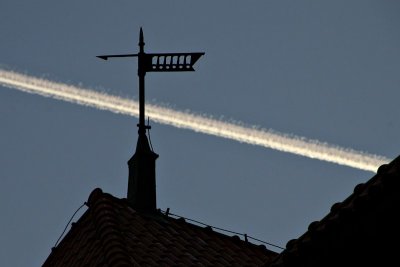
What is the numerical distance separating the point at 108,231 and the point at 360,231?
5.99 meters

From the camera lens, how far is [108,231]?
18.0 metres

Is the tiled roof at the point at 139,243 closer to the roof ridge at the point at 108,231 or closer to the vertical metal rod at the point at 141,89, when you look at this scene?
the roof ridge at the point at 108,231

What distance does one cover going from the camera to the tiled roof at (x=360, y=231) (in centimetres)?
1266

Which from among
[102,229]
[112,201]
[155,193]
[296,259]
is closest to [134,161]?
[155,193]

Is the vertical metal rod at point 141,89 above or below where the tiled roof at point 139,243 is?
above

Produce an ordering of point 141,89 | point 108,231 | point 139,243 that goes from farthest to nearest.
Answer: point 141,89
point 139,243
point 108,231

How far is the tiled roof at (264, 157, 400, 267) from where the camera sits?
41.5 ft

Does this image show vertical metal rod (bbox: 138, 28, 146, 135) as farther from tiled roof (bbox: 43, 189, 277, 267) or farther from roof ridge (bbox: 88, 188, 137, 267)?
roof ridge (bbox: 88, 188, 137, 267)

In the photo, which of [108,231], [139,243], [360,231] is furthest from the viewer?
[139,243]

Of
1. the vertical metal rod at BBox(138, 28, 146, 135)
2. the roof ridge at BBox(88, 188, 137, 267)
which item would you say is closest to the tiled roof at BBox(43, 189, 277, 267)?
the roof ridge at BBox(88, 188, 137, 267)

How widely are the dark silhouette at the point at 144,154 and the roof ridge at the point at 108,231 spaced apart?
4.86 feet

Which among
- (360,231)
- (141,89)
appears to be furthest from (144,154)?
(360,231)

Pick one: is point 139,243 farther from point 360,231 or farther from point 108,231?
point 360,231

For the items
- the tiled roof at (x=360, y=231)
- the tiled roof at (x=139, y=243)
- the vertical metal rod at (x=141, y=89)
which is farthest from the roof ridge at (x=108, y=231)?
the tiled roof at (x=360, y=231)
